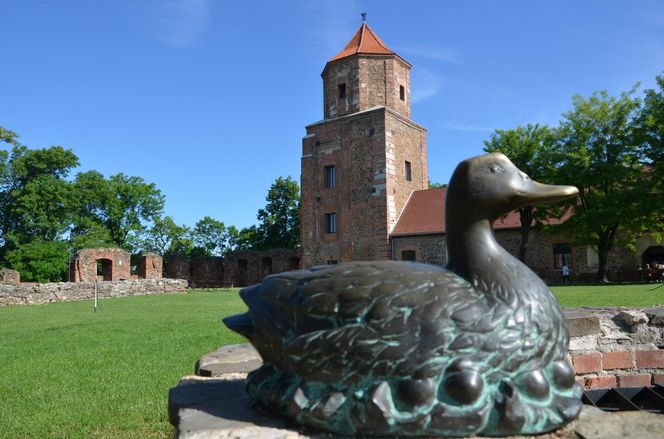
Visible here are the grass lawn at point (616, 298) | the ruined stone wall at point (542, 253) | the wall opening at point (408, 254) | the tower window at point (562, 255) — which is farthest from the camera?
the wall opening at point (408, 254)

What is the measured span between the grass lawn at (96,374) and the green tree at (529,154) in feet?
45.6

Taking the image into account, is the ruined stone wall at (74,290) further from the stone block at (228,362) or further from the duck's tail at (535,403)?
the duck's tail at (535,403)

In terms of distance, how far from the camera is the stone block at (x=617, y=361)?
3059mm

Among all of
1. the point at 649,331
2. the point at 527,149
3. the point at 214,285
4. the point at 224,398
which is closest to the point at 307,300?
the point at 224,398

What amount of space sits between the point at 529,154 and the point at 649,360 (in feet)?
73.2

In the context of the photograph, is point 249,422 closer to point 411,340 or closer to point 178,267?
point 411,340

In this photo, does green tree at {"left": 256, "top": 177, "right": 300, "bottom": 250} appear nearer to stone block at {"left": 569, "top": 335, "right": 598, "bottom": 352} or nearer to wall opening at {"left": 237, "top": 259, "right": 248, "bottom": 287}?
wall opening at {"left": 237, "top": 259, "right": 248, "bottom": 287}

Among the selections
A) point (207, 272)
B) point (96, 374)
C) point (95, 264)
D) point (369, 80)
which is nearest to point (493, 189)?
point (96, 374)

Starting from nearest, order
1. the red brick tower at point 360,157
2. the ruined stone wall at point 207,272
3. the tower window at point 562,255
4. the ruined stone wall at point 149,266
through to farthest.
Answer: the tower window at point 562,255 < the red brick tower at point 360,157 < the ruined stone wall at point 149,266 < the ruined stone wall at point 207,272

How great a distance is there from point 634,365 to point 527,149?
22.4 meters

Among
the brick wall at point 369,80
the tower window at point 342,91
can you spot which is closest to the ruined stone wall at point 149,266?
the brick wall at point 369,80

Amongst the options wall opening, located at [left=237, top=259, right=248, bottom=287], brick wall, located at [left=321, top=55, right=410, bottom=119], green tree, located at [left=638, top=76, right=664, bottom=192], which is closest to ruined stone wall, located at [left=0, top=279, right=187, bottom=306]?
wall opening, located at [left=237, top=259, right=248, bottom=287]

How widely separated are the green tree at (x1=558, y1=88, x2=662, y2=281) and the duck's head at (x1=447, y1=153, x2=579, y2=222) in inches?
803

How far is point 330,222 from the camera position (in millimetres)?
27453
